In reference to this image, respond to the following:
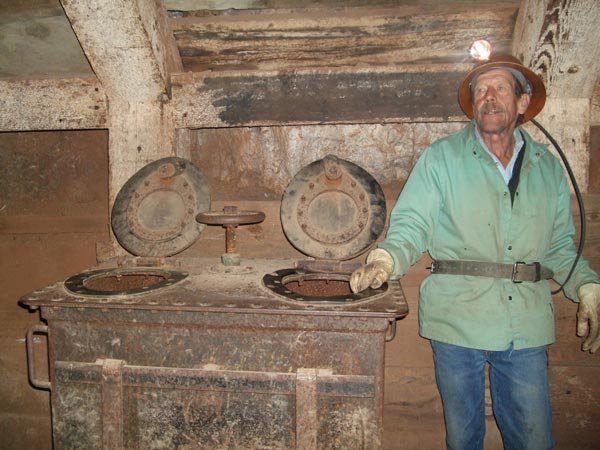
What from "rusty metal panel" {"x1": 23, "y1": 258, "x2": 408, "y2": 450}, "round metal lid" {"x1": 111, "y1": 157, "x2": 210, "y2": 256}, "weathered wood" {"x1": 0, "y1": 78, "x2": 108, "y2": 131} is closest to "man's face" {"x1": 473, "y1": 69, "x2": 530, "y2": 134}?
"rusty metal panel" {"x1": 23, "y1": 258, "x2": 408, "y2": 450}

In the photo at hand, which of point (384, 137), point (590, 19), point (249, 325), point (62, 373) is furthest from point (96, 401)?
point (590, 19)

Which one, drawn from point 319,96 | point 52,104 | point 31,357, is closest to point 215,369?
point 31,357

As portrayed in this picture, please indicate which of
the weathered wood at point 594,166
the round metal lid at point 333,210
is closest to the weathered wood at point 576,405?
the weathered wood at point 594,166

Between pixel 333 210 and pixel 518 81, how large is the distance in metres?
1.05

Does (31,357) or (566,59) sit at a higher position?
(566,59)

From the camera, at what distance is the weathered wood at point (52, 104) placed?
2482 mm

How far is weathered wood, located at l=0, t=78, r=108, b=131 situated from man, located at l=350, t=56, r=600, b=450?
1.85 meters

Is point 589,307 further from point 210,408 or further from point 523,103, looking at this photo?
point 210,408

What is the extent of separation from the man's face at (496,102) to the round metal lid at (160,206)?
4.69 ft

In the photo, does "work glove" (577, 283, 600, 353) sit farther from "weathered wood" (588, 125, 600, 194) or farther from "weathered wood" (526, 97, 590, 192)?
"weathered wood" (588, 125, 600, 194)

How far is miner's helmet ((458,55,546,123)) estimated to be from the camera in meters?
1.85

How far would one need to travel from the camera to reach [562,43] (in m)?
2.03

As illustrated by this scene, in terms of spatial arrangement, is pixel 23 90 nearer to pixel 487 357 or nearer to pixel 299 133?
pixel 299 133

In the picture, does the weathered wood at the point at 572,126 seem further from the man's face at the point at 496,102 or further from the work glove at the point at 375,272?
the work glove at the point at 375,272
